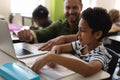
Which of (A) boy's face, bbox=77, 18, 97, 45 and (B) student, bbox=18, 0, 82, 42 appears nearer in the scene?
(A) boy's face, bbox=77, 18, 97, 45

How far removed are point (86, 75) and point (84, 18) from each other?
1.26 feet

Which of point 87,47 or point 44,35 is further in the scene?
point 44,35

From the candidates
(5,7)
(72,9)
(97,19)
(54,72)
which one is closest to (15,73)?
(54,72)

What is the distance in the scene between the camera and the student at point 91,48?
956mm

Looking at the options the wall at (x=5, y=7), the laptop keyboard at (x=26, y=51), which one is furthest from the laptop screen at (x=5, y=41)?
the wall at (x=5, y=7)

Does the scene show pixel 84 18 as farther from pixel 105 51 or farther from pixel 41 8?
pixel 41 8

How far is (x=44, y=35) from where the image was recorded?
1854 mm

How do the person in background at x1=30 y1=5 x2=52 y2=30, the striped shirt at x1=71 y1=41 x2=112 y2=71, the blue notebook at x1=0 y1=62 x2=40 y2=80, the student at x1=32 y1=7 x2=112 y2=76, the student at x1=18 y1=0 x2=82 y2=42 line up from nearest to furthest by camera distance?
the blue notebook at x1=0 y1=62 x2=40 y2=80 → the student at x1=32 y1=7 x2=112 y2=76 → the striped shirt at x1=71 y1=41 x2=112 y2=71 → the student at x1=18 y1=0 x2=82 y2=42 → the person in background at x1=30 y1=5 x2=52 y2=30

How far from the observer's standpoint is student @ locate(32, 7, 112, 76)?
0.96 metres

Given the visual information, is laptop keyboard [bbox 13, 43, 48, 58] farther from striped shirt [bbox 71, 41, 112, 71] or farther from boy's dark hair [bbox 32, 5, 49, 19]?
boy's dark hair [bbox 32, 5, 49, 19]

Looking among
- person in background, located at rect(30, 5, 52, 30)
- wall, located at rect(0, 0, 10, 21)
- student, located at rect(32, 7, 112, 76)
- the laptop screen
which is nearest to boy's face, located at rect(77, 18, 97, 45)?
student, located at rect(32, 7, 112, 76)

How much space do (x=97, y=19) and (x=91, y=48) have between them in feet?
0.66

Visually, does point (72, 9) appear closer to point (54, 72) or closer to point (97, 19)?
point (97, 19)

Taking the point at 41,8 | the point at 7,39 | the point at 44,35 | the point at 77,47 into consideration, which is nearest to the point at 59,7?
the point at 41,8
